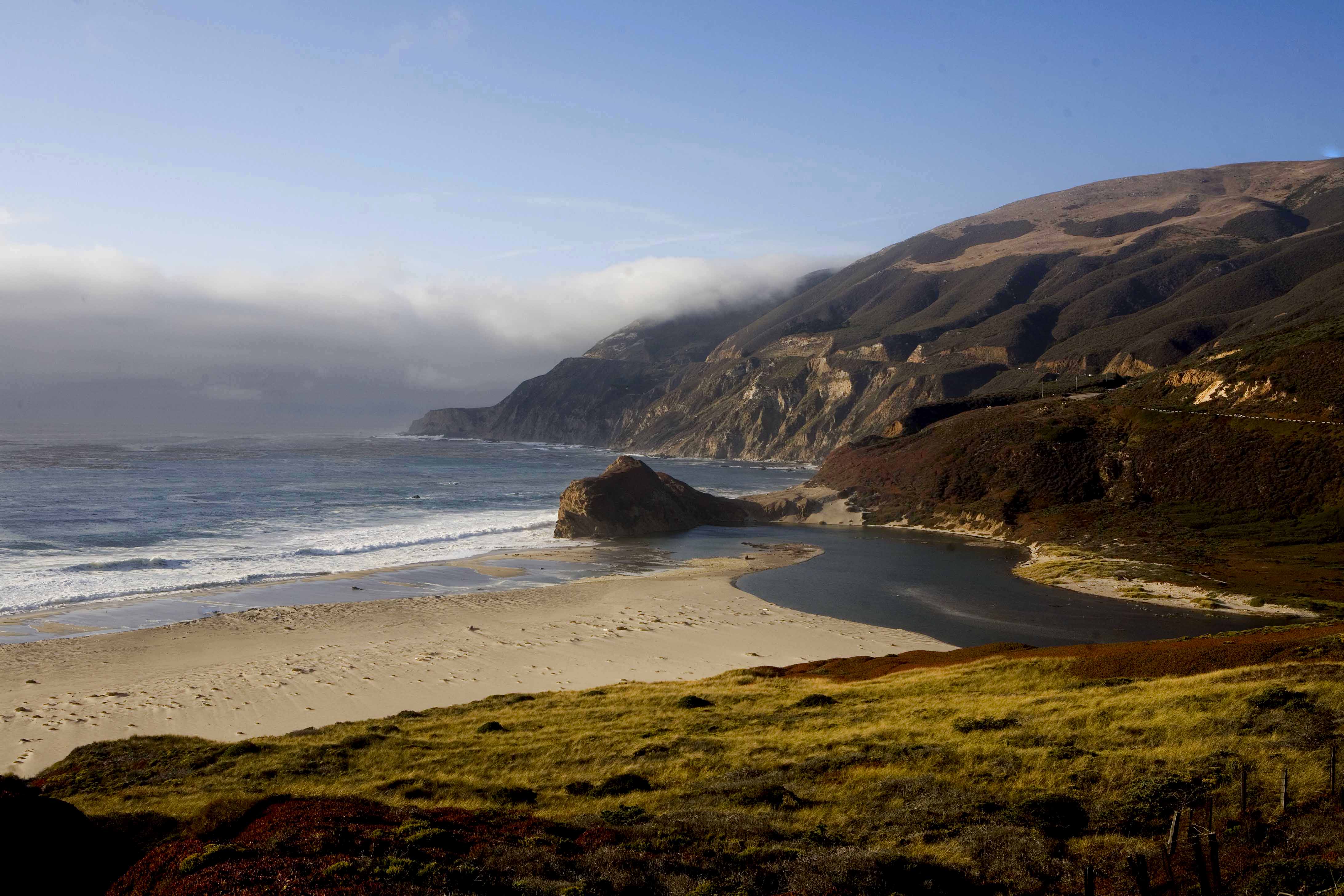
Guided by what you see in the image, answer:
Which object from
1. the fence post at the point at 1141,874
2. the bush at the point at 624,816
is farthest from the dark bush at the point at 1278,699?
the bush at the point at 624,816

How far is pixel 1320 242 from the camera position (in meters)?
183

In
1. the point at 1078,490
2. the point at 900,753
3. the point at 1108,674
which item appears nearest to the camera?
the point at 900,753

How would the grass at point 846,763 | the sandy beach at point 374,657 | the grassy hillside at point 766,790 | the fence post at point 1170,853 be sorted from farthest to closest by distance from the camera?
the sandy beach at point 374,657 → the grass at point 846,763 → the grassy hillside at point 766,790 → the fence post at point 1170,853

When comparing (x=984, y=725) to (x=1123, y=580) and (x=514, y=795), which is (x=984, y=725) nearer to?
(x=514, y=795)

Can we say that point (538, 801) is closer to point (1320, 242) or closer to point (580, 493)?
point (580, 493)

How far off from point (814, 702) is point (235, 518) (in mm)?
69865

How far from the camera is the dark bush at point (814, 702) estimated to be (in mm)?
23906

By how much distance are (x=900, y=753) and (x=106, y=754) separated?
1977 centimetres

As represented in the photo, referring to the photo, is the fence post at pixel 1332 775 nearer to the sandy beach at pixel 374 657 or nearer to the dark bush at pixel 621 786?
the dark bush at pixel 621 786

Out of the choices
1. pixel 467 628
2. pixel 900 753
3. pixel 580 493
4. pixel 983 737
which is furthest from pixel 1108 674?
pixel 580 493

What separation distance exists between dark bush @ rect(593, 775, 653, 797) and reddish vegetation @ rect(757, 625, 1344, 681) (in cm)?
1394

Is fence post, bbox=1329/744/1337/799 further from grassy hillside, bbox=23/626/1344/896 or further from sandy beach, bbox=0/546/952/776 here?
sandy beach, bbox=0/546/952/776

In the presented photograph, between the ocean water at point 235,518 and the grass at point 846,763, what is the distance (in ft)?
105

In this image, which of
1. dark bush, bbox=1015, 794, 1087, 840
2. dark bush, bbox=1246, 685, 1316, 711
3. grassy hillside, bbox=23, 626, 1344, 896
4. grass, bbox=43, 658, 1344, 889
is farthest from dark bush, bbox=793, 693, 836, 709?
dark bush, bbox=1246, 685, 1316, 711
